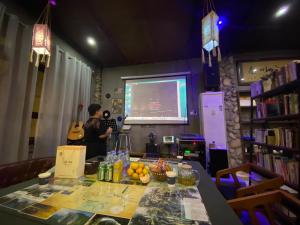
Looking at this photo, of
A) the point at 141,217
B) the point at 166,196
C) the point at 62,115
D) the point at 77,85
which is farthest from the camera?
the point at 77,85

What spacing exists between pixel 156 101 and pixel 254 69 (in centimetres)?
232

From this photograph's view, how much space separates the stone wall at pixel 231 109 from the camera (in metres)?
3.07

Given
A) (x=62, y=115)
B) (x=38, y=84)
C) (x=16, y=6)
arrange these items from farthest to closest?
(x=62, y=115) < (x=38, y=84) < (x=16, y=6)

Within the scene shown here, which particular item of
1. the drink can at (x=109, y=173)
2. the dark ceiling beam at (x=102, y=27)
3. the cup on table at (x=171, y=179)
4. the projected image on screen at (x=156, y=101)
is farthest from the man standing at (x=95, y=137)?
the projected image on screen at (x=156, y=101)

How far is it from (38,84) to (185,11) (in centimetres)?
249

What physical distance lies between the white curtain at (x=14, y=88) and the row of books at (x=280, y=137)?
323cm

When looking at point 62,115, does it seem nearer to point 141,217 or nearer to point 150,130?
point 150,130

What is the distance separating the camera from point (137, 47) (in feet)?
9.61

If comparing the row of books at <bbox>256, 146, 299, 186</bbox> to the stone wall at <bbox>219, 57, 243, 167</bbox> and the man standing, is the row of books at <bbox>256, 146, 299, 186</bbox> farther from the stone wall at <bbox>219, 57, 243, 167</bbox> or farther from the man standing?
the man standing

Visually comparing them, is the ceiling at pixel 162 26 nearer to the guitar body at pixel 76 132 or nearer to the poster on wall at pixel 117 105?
the poster on wall at pixel 117 105

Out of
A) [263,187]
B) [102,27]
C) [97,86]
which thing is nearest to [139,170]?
[263,187]

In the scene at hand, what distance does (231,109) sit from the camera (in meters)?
3.18

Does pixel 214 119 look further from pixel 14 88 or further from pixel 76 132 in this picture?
pixel 14 88

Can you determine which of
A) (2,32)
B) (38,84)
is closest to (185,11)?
(2,32)
